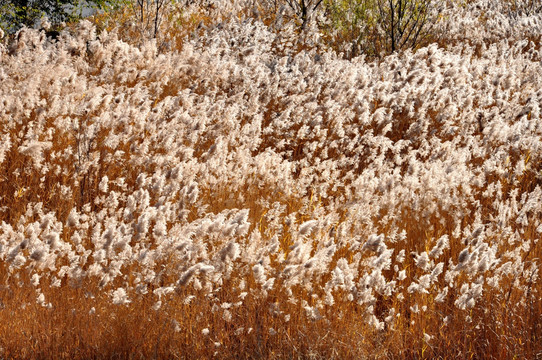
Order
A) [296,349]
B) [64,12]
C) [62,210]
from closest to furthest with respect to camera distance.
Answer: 1. [296,349]
2. [62,210]
3. [64,12]

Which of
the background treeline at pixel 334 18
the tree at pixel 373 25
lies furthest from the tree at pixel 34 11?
the tree at pixel 373 25

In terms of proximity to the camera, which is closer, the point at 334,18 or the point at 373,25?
the point at 373,25

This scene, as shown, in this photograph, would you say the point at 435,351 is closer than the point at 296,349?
No

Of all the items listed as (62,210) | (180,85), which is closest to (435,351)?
(62,210)

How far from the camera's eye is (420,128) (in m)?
5.49

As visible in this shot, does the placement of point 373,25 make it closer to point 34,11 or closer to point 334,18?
point 334,18

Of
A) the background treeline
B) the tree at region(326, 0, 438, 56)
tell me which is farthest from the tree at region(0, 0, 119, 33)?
the tree at region(326, 0, 438, 56)

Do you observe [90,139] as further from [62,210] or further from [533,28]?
[533,28]

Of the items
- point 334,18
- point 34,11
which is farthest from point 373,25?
point 34,11

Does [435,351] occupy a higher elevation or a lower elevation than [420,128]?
lower

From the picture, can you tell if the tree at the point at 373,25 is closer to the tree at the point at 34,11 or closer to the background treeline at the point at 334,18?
the background treeline at the point at 334,18

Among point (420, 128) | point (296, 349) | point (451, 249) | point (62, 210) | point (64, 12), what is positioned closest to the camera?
point (296, 349)

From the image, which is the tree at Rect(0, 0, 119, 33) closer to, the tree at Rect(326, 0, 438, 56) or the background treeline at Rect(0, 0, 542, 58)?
the background treeline at Rect(0, 0, 542, 58)

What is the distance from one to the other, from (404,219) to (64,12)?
7660 millimetres
